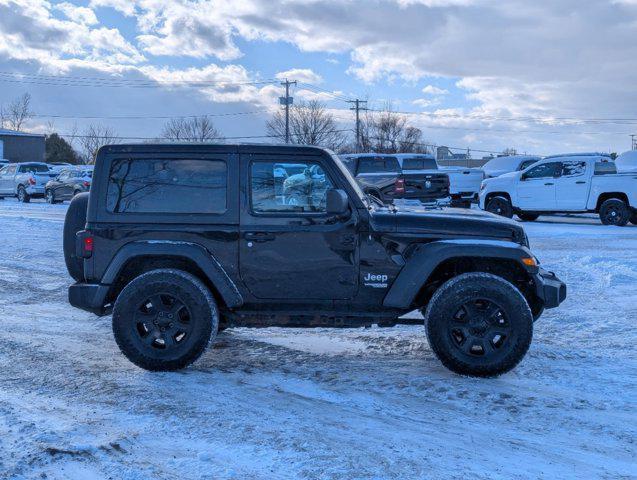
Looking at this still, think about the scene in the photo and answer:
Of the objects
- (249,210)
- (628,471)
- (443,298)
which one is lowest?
(628,471)

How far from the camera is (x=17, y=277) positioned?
10336 millimetres

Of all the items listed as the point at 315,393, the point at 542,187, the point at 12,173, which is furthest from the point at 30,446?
the point at 12,173

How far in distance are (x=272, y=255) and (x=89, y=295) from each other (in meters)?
1.54

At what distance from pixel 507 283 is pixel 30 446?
11.7 feet

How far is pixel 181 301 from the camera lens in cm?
560

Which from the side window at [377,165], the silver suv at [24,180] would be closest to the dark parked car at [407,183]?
the side window at [377,165]

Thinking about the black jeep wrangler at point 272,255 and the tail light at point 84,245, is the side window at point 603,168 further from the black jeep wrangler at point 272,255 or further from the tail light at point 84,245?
the tail light at point 84,245

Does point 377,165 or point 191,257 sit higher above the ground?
point 377,165

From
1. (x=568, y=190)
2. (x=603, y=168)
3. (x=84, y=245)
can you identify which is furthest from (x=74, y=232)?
(x=603, y=168)

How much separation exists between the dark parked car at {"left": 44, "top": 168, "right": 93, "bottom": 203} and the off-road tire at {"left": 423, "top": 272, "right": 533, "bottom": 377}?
77.9 feet

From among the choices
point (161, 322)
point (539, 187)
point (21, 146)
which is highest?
point (21, 146)

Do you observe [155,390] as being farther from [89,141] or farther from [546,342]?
[89,141]

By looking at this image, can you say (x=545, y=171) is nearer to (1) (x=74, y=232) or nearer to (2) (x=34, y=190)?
(1) (x=74, y=232)

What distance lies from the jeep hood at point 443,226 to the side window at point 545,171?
1420 cm
